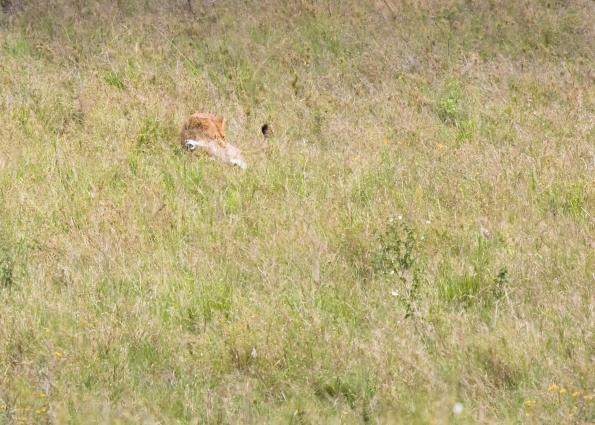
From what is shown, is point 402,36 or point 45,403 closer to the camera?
point 45,403

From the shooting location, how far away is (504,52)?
10523 mm

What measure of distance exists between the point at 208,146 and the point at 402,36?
3.95 metres

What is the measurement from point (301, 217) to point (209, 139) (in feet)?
6.34

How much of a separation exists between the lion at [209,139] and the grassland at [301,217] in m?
0.23

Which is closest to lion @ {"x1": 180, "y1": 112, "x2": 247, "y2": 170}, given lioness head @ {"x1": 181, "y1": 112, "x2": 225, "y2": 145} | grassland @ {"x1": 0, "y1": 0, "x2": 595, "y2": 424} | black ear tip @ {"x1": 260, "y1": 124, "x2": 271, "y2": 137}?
lioness head @ {"x1": 181, "y1": 112, "x2": 225, "y2": 145}

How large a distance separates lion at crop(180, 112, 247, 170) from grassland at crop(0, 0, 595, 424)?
0.23m

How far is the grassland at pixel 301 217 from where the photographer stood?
13.3ft

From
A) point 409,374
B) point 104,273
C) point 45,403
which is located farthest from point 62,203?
point 409,374

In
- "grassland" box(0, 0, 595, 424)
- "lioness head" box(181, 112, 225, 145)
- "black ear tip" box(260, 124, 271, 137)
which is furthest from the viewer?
"black ear tip" box(260, 124, 271, 137)

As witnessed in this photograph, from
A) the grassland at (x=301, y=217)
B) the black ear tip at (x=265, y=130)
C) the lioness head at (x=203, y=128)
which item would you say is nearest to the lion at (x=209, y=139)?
the lioness head at (x=203, y=128)

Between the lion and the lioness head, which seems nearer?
the lion

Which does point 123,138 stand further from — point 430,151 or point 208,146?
point 430,151

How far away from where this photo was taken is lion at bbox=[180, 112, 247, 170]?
7562 mm

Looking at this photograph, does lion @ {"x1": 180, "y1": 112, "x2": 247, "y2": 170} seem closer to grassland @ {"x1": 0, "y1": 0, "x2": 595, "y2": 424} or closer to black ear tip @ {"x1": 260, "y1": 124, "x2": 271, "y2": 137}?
grassland @ {"x1": 0, "y1": 0, "x2": 595, "y2": 424}
